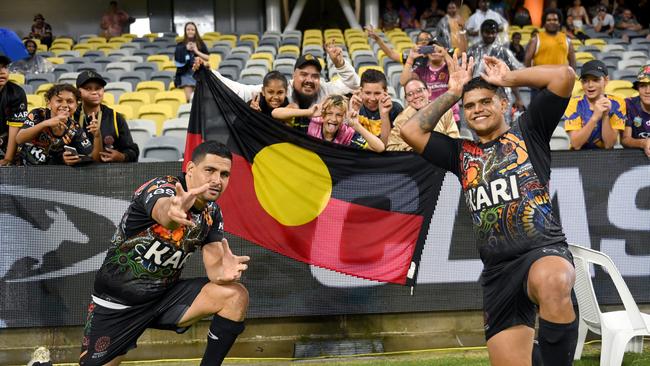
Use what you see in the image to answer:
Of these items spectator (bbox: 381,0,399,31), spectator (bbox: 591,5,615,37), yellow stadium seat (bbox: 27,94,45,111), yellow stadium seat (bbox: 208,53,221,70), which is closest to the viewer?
yellow stadium seat (bbox: 27,94,45,111)

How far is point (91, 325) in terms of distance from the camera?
15.8 feet

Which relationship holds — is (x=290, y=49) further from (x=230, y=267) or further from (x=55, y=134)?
(x=230, y=267)

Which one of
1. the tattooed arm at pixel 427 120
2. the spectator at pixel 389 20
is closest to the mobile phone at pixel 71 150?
the tattooed arm at pixel 427 120

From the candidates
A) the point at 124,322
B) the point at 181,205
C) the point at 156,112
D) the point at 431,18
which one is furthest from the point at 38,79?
the point at 431,18

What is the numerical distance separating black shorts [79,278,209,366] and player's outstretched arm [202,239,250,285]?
8.8 inches

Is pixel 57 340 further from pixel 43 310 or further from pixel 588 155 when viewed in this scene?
pixel 588 155

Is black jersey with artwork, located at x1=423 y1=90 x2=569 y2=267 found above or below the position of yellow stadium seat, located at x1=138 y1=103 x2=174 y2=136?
above

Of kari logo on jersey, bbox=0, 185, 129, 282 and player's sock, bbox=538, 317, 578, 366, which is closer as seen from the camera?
player's sock, bbox=538, 317, 578, 366

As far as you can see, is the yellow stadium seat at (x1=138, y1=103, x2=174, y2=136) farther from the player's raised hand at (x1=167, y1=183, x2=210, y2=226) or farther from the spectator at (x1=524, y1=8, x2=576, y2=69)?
the player's raised hand at (x1=167, y1=183, x2=210, y2=226)

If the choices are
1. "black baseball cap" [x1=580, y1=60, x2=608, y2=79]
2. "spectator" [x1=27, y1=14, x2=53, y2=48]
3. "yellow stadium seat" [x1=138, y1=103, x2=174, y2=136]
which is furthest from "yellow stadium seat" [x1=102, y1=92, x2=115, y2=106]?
"spectator" [x1=27, y1=14, x2=53, y2=48]

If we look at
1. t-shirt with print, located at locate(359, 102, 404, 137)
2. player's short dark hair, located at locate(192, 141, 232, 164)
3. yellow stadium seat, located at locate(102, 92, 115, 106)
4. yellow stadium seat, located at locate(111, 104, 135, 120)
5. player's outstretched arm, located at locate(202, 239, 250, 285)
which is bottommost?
player's outstretched arm, located at locate(202, 239, 250, 285)

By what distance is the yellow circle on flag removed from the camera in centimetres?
636

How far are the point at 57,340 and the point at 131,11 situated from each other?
1858 centimetres

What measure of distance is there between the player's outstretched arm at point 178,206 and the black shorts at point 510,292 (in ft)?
5.60
